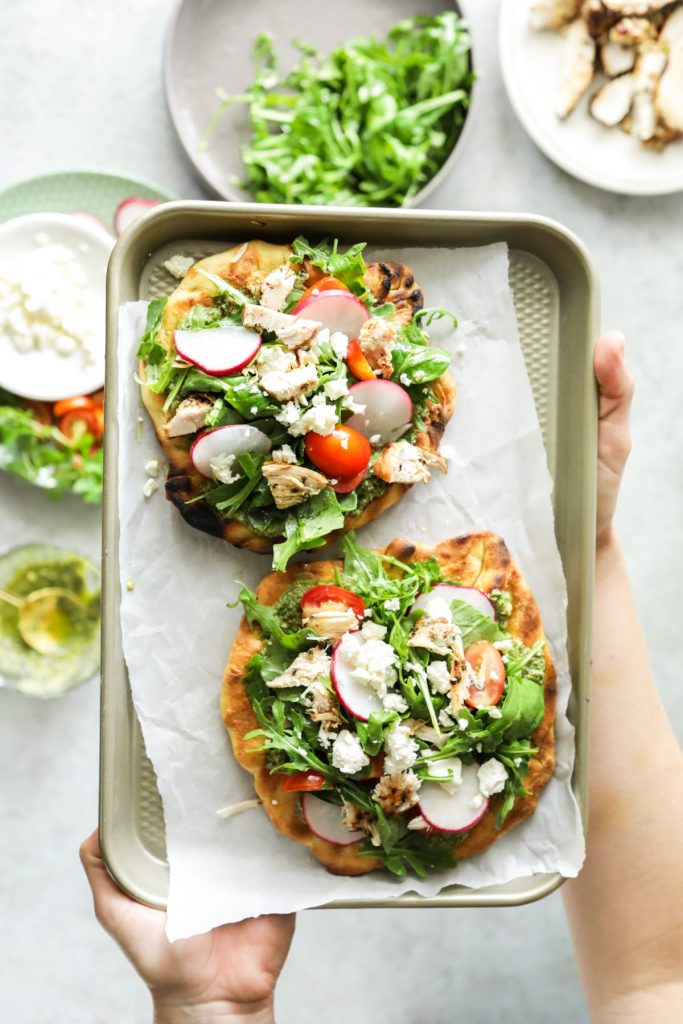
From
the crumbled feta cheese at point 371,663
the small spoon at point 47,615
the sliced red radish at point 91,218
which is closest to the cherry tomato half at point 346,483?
the crumbled feta cheese at point 371,663

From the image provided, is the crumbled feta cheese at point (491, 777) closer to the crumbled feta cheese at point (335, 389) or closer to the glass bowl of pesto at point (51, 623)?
the crumbled feta cheese at point (335, 389)

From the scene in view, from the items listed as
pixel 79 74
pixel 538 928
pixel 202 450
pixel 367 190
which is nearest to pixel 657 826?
pixel 538 928

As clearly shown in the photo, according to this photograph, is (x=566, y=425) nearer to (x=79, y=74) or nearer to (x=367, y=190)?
(x=367, y=190)

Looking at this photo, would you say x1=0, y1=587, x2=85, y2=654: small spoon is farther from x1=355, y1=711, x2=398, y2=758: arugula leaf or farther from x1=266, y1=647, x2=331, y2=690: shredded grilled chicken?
x1=355, y1=711, x2=398, y2=758: arugula leaf

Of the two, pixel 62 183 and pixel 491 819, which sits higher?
pixel 62 183

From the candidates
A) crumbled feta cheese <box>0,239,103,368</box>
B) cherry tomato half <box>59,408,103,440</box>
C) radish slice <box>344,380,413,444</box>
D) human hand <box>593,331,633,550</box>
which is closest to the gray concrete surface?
cherry tomato half <box>59,408,103,440</box>
